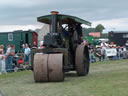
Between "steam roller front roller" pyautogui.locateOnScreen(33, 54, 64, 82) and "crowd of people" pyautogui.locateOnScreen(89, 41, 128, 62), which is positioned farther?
"crowd of people" pyautogui.locateOnScreen(89, 41, 128, 62)

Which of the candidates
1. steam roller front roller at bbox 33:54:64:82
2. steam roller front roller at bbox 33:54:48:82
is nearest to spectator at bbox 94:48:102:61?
steam roller front roller at bbox 33:54:64:82

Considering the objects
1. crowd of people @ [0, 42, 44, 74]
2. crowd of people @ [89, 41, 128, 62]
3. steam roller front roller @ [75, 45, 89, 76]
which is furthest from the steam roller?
crowd of people @ [89, 41, 128, 62]

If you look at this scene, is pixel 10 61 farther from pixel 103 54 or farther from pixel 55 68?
pixel 103 54

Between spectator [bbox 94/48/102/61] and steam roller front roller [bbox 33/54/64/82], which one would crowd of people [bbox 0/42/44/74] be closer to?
steam roller front roller [bbox 33/54/64/82]

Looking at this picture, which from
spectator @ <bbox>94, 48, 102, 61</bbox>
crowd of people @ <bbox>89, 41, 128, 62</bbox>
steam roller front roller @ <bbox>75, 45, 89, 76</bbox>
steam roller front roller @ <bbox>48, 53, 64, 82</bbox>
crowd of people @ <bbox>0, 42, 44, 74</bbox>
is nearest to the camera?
steam roller front roller @ <bbox>48, 53, 64, 82</bbox>

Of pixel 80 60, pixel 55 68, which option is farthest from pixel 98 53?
pixel 55 68

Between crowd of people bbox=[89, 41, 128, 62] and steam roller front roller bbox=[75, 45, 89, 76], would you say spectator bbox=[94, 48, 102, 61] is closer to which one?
crowd of people bbox=[89, 41, 128, 62]

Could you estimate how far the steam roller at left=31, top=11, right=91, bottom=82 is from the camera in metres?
10.4

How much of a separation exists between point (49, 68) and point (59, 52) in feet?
3.12

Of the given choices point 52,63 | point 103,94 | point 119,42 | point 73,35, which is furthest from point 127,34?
point 103,94

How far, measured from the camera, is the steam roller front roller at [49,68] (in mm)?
10367

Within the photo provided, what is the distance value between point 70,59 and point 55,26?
1.48m

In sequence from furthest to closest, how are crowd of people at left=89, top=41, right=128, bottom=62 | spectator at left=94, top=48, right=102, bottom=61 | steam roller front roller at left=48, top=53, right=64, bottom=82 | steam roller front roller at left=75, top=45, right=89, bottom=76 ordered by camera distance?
spectator at left=94, top=48, right=102, bottom=61
crowd of people at left=89, top=41, right=128, bottom=62
steam roller front roller at left=75, top=45, right=89, bottom=76
steam roller front roller at left=48, top=53, right=64, bottom=82

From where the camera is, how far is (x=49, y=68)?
10383mm
